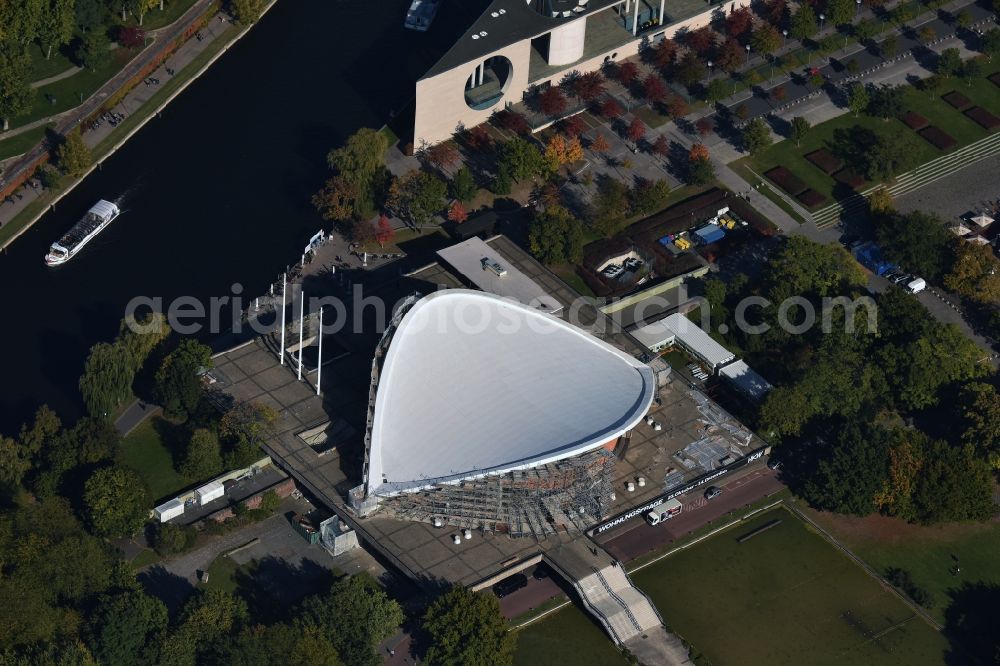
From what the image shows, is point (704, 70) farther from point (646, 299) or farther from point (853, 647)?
point (853, 647)

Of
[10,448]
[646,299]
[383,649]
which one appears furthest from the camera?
[646,299]

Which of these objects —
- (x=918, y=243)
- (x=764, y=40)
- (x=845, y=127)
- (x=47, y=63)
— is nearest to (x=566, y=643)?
(x=918, y=243)

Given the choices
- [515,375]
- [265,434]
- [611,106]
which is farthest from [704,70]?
[265,434]

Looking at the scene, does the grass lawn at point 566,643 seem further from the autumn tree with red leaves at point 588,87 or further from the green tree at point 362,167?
the autumn tree with red leaves at point 588,87

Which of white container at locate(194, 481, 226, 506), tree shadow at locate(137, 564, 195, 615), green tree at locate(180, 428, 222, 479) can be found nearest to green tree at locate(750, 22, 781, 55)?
green tree at locate(180, 428, 222, 479)

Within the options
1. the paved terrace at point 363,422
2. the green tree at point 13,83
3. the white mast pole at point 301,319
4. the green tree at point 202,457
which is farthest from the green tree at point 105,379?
the green tree at point 13,83

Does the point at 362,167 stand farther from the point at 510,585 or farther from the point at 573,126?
the point at 510,585

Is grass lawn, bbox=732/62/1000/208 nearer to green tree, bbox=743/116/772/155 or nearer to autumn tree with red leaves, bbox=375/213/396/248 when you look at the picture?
green tree, bbox=743/116/772/155
